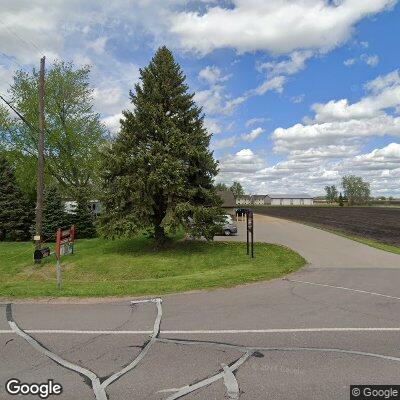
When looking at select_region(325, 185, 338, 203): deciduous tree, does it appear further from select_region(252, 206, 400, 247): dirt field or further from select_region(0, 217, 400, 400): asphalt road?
select_region(0, 217, 400, 400): asphalt road

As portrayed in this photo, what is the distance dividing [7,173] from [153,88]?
1928cm

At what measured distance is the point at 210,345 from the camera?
20.1ft

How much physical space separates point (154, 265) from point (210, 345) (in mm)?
11871

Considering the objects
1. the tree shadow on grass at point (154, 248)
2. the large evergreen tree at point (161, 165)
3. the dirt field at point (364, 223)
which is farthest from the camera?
the dirt field at point (364, 223)

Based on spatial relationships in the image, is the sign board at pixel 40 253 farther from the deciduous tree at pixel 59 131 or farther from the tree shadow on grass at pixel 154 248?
the deciduous tree at pixel 59 131

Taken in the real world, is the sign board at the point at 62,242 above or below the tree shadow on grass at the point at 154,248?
above

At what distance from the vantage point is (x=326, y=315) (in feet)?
25.4

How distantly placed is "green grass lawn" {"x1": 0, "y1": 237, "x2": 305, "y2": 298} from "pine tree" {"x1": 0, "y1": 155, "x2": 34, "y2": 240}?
24.8ft

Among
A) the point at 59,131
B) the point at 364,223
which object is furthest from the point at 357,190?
the point at 59,131

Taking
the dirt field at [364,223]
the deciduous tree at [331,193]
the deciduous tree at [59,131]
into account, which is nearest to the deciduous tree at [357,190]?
the deciduous tree at [331,193]

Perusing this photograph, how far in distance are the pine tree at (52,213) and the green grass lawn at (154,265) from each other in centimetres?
529

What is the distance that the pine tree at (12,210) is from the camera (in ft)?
102

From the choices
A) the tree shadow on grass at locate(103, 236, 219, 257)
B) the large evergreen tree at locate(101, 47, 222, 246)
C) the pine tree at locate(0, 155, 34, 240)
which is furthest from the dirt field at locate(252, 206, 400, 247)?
the pine tree at locate(0, 155, 34, 240)

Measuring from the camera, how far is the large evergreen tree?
61.4 ft
